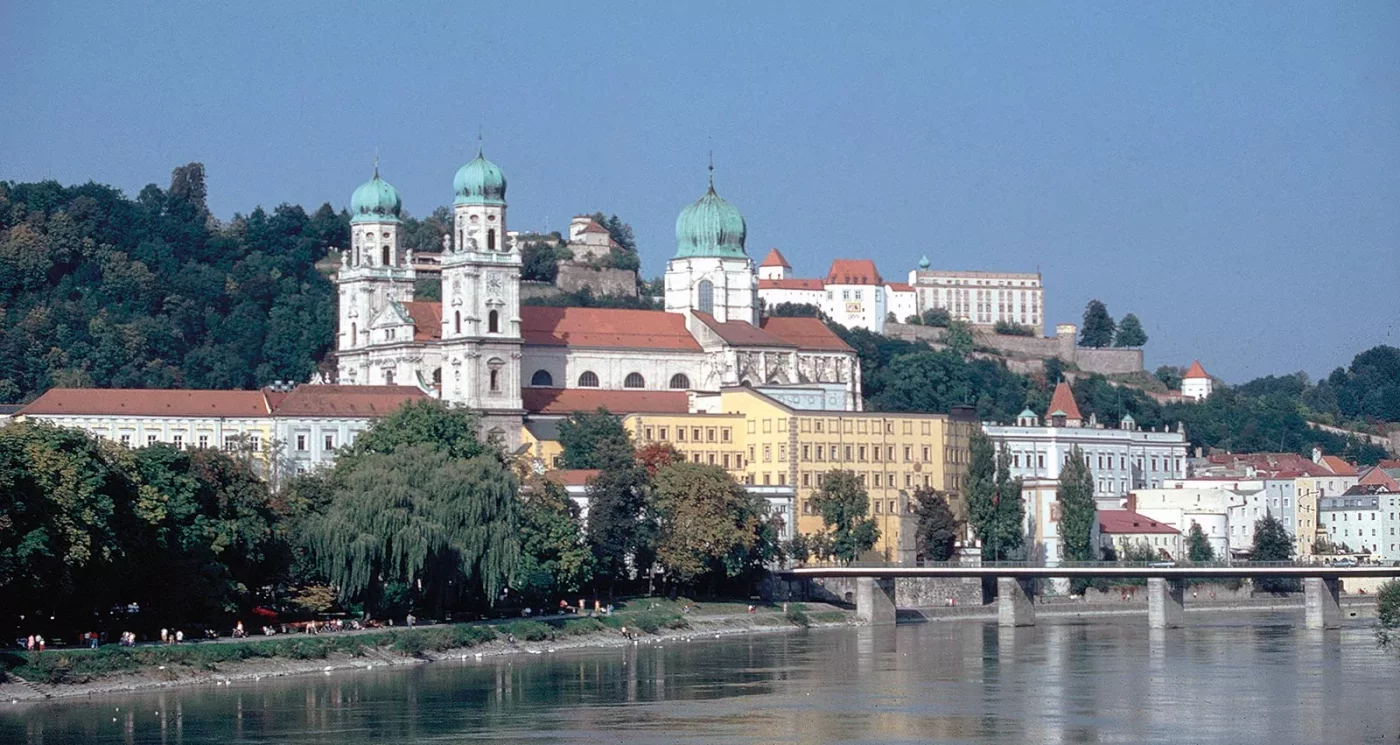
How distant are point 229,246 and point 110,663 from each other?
113292 millimetres

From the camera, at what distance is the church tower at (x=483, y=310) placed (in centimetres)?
11488

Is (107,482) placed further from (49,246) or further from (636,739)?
(49,246)

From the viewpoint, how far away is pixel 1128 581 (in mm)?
117312

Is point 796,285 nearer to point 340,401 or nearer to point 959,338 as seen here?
point 959,338

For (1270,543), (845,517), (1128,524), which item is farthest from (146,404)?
(1270,543)

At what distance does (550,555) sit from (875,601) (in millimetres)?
15891

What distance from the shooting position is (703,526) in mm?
97562

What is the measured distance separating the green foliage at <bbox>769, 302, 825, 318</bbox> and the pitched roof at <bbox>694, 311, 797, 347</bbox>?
163ft

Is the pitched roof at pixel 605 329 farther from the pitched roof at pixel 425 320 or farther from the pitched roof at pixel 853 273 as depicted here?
the pitched roof at pixel 853 273

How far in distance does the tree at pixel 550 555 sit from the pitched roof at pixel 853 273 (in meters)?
105

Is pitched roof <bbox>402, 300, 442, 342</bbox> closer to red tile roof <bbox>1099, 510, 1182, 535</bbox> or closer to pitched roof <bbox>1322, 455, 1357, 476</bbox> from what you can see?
red tile roof <bbox>1099, 510, 1182, 535</bbox>

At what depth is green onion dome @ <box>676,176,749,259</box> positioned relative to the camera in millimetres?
132750

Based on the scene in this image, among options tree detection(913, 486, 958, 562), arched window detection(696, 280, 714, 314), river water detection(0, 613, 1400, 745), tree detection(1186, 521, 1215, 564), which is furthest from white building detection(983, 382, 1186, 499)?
river water detection(0, 613, 1400, 745)

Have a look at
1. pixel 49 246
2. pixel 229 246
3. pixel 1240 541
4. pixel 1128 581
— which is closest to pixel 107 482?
pixel 1128 581
